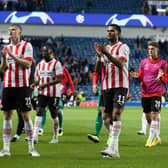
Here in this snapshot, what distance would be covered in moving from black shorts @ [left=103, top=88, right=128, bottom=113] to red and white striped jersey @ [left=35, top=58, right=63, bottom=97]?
2.63 metres

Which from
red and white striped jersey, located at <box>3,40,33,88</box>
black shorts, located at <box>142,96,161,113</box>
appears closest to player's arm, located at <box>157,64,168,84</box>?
black shorts, located at <box>142,96,161,113</box>

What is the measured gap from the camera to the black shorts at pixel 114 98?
35.6ft

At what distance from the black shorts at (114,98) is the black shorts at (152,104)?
2585 mm

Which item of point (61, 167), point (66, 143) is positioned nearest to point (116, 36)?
point (61, 167)

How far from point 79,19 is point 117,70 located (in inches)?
1469

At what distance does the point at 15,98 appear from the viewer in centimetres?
1084

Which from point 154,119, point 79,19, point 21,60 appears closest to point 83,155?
point 21,60

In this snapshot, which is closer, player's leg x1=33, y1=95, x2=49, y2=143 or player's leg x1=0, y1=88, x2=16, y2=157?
player's leg x1=0, y1=88, x2=16, y2=157

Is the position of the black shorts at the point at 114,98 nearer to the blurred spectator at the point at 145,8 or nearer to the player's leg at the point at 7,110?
the player's leg at the point at 7,110

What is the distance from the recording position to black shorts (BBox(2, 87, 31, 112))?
10.8 m

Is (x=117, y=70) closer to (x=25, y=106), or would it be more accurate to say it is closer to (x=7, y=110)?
(x=25, y=106)

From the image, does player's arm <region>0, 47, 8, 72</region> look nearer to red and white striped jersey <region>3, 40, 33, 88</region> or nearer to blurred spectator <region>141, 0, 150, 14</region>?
red and white striped jersey <region>3, 40, 33, 88</region>

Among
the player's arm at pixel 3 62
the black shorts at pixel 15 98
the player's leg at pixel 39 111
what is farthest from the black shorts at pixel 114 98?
the player's leg at pixel 39 111

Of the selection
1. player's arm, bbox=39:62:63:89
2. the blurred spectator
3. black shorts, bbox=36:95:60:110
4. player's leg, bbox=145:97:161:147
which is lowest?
player's leg, bbox=145:97:161:147
